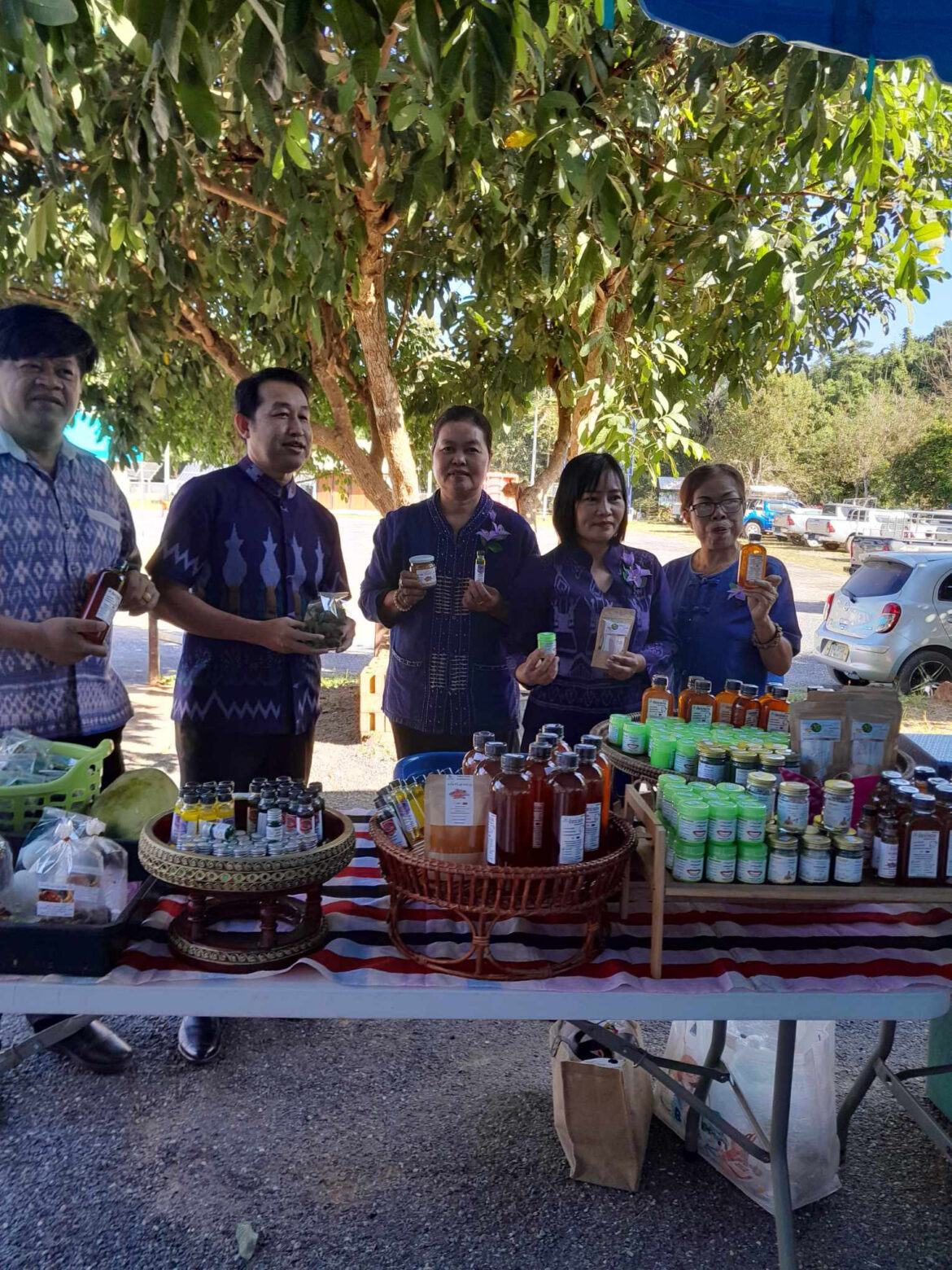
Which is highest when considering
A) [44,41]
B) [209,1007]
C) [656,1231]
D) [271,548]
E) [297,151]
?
[297,151]

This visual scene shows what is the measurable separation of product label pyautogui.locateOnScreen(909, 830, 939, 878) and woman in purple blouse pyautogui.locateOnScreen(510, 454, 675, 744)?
44.6 inches

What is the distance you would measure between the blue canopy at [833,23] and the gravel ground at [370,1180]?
2.64m

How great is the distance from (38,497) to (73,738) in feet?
2.21

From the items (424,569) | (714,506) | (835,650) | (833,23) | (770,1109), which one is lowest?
(770,1109)

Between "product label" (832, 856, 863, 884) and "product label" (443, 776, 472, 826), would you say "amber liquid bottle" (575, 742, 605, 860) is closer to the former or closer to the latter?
"product label" (443, 776, 472, 826)

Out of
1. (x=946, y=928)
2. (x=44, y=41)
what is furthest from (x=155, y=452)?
(x=946, y=928)

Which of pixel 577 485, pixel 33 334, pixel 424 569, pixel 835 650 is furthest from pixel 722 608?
pixel 835 650

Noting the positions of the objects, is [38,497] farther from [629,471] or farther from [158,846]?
[629,471]

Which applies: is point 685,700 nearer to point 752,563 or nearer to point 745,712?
point 745,712

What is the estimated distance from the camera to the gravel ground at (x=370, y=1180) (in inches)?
88.3

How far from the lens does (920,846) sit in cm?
184

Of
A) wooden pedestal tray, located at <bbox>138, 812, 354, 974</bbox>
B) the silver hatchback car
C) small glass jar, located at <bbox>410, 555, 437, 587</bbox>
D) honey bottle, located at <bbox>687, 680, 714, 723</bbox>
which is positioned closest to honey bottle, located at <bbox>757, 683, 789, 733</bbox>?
honey bottle, located at <bbox>687, 680, 714, 723</bbox>

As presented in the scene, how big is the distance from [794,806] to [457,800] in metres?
0.68

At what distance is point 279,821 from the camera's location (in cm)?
171
